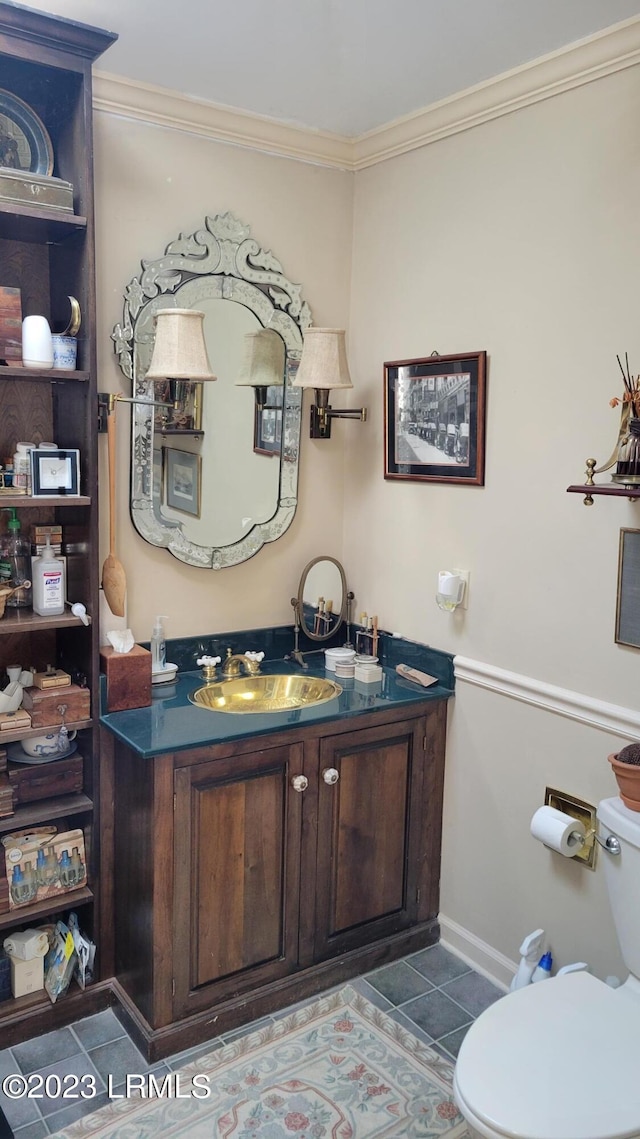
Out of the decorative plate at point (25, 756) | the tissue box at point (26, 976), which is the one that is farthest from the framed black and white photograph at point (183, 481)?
the tissue box at point (26, 976)

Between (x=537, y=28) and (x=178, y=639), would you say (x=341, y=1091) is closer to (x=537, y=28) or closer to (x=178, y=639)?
(x=178, y=639)

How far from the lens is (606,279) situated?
6.62 feet

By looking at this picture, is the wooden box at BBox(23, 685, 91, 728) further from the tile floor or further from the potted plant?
the potted plant

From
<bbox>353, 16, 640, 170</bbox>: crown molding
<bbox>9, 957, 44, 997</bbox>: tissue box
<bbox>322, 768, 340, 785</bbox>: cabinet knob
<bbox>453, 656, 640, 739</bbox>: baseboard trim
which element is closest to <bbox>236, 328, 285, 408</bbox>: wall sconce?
<bbox>353, 16, 640, 170</bbox>: crown molding

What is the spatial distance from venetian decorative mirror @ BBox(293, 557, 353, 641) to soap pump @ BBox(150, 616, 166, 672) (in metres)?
0.52

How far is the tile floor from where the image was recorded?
1953 millimetres

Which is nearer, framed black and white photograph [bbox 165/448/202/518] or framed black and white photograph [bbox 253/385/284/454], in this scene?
framed black and white photograph [bbox 165/448/202/518]

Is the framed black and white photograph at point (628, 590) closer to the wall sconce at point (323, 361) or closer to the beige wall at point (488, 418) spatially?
the beige wall at point (488, 418)

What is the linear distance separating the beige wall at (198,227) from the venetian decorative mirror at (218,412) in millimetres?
40

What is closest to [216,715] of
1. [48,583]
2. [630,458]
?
[48,583]

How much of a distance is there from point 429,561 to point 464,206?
1020 millimetres

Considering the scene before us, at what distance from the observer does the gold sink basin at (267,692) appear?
2539mm

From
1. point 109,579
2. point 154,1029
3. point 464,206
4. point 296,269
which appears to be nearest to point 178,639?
point 109,579

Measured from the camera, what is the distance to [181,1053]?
213 centimetres
